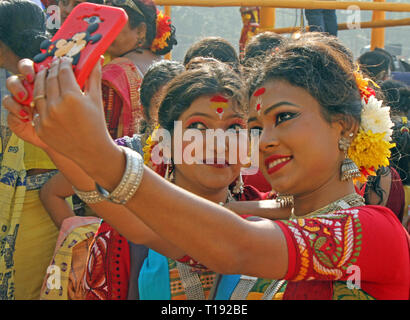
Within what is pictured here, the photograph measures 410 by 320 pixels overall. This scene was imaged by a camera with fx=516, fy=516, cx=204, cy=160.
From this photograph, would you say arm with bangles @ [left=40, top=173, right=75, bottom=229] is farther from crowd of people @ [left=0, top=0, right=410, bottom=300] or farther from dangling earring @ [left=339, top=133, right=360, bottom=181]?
dangling earring @ [left=339, top=133, right=360, bottom=181]

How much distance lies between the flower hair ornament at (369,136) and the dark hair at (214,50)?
1.82 metres

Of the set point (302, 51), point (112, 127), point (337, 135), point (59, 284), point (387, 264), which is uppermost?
point (302, 51)

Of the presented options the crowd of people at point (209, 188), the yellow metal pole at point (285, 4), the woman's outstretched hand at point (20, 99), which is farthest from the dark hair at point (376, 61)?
the woman's outstretched hand at point (20, 99)

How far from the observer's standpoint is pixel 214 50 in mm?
3684

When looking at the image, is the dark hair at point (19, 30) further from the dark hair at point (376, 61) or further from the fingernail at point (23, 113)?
the dark hair at point (376, 61)

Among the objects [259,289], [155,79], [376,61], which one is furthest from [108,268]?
[376,61]

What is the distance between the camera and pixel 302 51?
1.85 meters

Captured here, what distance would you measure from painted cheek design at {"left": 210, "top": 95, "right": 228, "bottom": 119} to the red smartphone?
0.87 m

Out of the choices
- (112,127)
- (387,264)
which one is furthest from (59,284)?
(387,264)

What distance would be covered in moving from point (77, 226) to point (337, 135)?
1.57m

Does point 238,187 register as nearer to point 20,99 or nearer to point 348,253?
point 348,253

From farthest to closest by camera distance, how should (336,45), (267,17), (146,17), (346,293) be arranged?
(267,17) → (146,17) → (336,45) → (346,293)

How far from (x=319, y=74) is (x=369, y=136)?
0.97 feet
